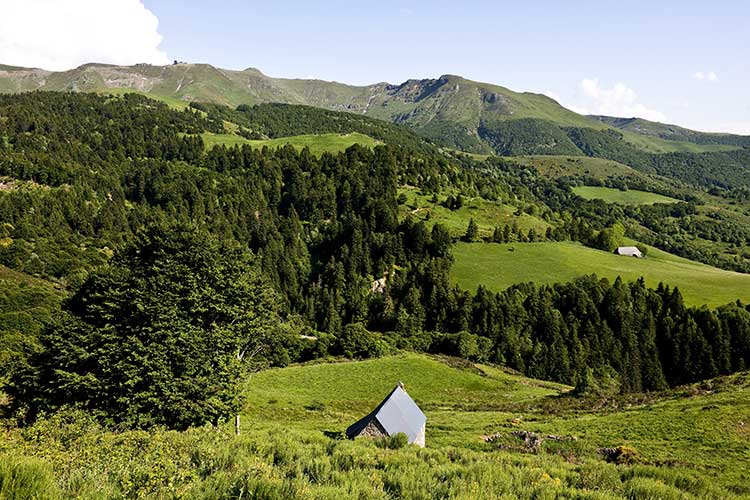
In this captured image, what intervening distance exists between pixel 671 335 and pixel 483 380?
5806 cm

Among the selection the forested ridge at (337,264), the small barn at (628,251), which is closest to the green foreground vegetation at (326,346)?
the forested ridge at (337,264)

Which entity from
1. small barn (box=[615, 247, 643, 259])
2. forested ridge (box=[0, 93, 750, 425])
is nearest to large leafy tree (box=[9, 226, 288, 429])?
forested ridge (box=[0, 93, 750, 425])

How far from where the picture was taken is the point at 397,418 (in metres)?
27.7

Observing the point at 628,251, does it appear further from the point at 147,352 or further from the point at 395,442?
the point at 395,442

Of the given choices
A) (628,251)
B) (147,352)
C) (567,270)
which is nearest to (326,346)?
(147,352)

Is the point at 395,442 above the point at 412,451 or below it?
below

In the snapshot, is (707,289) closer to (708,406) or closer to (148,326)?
(708,406)

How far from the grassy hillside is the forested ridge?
7971 millimetres

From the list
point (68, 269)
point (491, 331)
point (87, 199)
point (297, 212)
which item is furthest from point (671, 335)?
point (87, 199)

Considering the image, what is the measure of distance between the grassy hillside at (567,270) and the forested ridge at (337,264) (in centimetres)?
797

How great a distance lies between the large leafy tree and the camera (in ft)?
81.9

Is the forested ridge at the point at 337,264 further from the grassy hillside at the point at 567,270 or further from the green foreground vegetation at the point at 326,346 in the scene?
the grassy hillside at the point at 567,270

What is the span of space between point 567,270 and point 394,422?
110 metres

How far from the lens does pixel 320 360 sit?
67375mm
